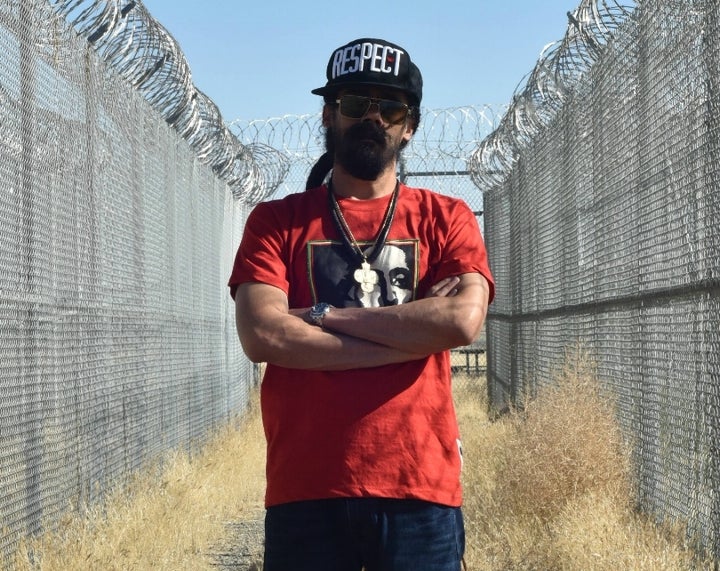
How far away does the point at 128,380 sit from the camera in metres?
7.77

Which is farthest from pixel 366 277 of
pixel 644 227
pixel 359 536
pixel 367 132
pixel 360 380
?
pixel 644 227

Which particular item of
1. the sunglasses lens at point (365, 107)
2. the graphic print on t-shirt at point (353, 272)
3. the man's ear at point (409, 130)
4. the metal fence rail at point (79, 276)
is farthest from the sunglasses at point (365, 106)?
the metal fence rail at point (79, 276)

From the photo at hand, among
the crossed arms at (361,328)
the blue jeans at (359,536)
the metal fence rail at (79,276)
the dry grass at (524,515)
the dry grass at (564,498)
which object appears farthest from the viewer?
the dry grass at (564,498)

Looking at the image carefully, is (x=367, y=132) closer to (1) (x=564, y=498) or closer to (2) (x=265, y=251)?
(2) (x=265, y=251)

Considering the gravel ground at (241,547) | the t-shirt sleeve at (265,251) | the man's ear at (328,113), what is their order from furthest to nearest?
the gravel ground at (241,547) < the man's ear at (328,113) < the t-shirt sleeve at (265,251)

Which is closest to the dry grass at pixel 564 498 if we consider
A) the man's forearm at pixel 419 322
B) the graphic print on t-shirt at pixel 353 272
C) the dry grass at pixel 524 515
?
the dry grass at pixel 524 515

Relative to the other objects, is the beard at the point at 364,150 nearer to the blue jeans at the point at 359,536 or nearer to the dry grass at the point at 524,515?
the blue jeans at the point at 359,536

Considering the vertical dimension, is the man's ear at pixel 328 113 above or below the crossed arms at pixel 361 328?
above

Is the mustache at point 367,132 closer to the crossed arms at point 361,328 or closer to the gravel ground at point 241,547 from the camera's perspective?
the crossed arms at point 361,328

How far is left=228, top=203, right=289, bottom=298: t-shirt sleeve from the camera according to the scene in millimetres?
3207

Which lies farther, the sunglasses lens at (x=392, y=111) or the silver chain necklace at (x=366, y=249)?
the sunglasses lens at (x=392, y=111)

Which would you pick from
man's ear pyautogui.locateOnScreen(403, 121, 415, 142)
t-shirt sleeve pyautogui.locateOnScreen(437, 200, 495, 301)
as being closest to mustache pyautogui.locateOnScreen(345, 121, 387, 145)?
man's ear pyautogui.locateOnScreen(403, 121, 415, 142)

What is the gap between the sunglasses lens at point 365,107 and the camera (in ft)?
10.7

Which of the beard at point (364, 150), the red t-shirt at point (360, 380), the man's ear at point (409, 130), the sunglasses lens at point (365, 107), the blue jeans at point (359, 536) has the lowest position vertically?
the blue jeans at point (359, 536)
